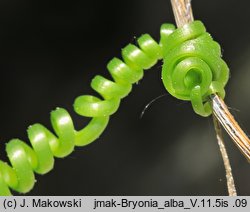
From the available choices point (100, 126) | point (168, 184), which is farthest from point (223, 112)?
point (168, 184)

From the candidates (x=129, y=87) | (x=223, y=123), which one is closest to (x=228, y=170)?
(x=223, y=123)

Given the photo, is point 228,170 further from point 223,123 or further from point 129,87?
point 129,87

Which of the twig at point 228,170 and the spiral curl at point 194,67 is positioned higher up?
the spiral curl at point 194,67

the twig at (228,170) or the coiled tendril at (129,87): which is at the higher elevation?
the coiled tendril at (129,87)

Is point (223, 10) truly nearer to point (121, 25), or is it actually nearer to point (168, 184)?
point (121, 25)
